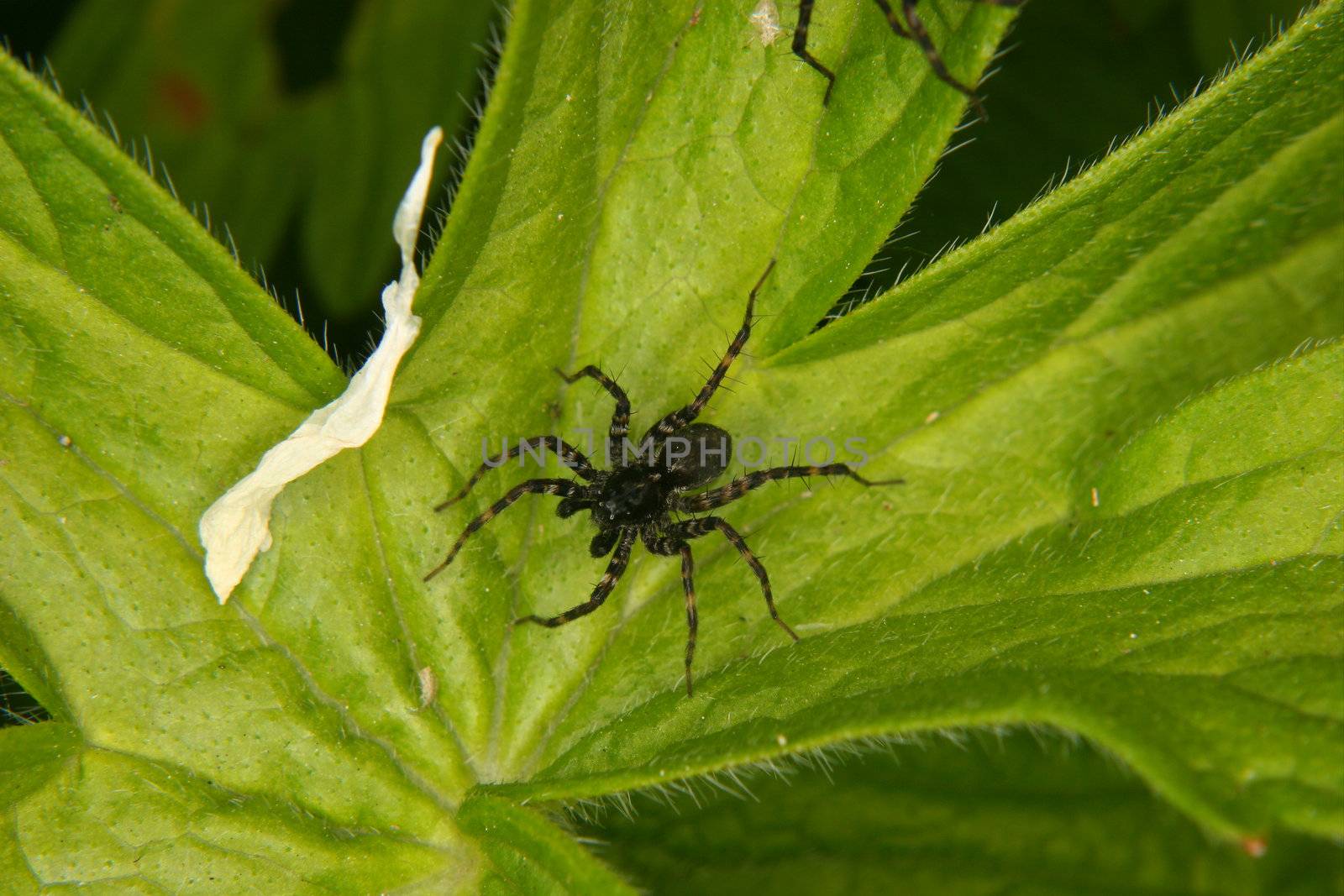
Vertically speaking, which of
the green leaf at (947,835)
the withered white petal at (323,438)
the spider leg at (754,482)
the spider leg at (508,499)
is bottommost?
the green leaf at (947,835)

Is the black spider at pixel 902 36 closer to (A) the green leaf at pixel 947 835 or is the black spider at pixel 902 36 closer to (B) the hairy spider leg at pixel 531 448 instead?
(B) the hairy spider leg at pixel 531 448

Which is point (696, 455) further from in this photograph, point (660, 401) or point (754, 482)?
point (660, 401)

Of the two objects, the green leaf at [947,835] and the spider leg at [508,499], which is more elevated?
the spider leg at [508,499]

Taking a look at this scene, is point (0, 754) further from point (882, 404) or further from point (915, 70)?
point (915, 70)

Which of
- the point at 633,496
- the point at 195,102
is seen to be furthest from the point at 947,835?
the point at 195,102

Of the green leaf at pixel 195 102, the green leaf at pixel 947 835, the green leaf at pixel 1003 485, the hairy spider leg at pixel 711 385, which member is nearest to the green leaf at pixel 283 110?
the green leaf at pixel 195 102

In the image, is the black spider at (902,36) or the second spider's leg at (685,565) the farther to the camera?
the second spider's leg at (685,565)

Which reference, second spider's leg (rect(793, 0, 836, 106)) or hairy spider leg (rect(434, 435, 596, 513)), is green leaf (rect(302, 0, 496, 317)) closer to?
hairy spider leg (rect(434, 435, 596, 513))

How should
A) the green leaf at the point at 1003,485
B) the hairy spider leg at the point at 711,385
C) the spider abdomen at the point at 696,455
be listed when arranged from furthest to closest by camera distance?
the spider abdomen at the point at 696,455 < the hairy spider leg at the point at 711,385 < the green leaf at the point at 1003,485

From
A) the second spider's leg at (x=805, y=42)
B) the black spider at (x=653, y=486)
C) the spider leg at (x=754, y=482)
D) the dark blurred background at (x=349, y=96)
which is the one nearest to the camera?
the second spider's leg at (x=805, y=42)
